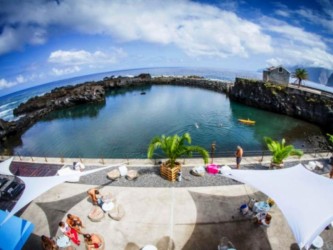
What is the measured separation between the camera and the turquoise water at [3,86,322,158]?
26484 millimetres

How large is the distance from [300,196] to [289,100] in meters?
36.6

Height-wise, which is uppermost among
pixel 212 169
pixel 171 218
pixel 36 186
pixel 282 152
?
pixel 282 152

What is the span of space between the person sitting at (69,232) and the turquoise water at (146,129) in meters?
12.6

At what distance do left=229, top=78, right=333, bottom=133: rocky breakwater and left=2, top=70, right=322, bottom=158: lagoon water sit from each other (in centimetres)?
175

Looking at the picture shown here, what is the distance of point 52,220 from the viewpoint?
1072cm

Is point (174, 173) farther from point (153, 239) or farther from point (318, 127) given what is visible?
point (318, 127)

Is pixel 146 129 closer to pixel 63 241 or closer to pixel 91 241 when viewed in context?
pixel 63 241

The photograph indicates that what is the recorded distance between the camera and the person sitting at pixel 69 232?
9.03 metres

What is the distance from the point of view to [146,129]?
33094mm

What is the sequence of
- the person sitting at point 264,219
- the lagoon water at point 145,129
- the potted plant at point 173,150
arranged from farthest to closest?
the lagoon water at point 145,129 < the potted plant at point 173,150 < the person sitting at point 264,219

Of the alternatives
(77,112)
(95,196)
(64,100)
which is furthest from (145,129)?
(64,100)

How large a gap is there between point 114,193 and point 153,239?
4330 mm

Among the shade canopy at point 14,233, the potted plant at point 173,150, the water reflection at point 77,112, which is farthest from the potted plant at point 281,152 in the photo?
the water reflection at point 77,112

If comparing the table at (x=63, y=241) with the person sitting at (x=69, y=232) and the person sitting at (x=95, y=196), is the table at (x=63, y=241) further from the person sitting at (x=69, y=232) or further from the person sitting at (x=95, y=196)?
the person sitting at (x=95, y=196)
